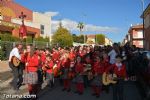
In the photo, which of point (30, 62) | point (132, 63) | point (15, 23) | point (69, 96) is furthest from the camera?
point (15, 23)

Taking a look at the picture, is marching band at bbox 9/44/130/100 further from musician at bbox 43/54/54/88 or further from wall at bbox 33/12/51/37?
wall at bbox 33/12/51/37

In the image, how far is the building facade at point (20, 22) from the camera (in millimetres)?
50519

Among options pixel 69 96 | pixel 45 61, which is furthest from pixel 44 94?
pixel 45 61

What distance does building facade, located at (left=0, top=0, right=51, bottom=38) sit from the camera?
166 ft

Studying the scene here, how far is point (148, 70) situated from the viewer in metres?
11.1

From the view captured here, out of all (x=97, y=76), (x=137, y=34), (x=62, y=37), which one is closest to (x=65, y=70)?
(x=97, y=76)

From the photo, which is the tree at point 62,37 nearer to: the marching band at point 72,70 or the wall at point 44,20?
the wall at point 44,20

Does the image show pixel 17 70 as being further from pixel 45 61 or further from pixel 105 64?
pixel 105 64

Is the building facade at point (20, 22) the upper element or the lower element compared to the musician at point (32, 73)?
upper

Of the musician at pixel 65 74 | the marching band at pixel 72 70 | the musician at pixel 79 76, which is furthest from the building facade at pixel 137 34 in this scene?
the musician at pixel 79 76

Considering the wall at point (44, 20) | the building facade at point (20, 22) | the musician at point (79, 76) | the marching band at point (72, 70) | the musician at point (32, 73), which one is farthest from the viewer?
the wall at point (44, 20)

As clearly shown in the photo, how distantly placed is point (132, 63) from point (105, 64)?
414 centimetres

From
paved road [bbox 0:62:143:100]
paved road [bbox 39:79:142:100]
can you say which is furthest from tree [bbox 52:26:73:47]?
paved road [bbox 39:79:142:100]

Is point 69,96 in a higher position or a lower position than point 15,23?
lower
